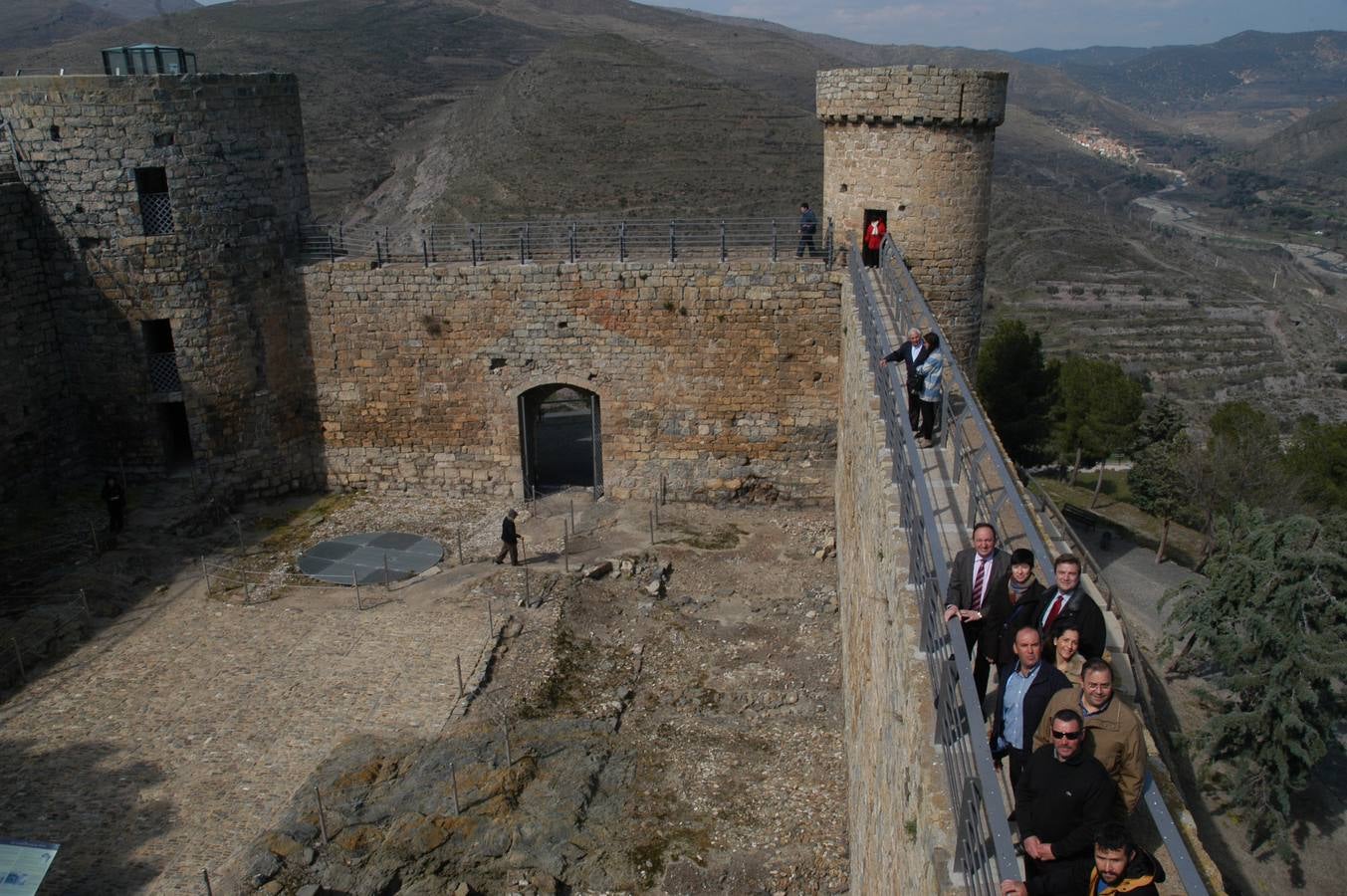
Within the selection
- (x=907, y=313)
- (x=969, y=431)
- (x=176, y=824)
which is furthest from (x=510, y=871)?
(x=907, y=313)

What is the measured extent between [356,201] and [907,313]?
140ft

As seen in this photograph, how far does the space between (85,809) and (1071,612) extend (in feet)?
30.4

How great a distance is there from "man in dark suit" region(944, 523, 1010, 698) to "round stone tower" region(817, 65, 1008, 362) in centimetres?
1035

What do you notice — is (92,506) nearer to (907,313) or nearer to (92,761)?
(92,761)

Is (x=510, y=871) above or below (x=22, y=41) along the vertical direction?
below

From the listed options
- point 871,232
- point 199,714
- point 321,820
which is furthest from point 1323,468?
point 199,714

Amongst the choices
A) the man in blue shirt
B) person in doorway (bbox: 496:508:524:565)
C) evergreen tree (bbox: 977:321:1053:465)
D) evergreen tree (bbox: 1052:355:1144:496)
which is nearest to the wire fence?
person in doorway (bbox: 496:508:524:565)

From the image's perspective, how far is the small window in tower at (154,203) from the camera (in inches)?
597

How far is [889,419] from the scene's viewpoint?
7.99 meters

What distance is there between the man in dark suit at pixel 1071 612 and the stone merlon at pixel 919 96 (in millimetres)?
10701

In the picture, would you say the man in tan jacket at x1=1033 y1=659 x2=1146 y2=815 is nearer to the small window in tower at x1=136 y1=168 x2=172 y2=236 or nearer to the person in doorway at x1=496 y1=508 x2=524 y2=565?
the person in doorway at x1=496 y1=508 x2=524 y2=565

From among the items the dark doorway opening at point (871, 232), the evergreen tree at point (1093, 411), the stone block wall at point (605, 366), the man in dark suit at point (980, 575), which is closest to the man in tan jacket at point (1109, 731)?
the man in dark suit at point (980, 575)

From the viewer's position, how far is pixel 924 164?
14.6m

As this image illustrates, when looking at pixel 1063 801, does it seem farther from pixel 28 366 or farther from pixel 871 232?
pixel 28 366
